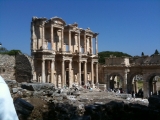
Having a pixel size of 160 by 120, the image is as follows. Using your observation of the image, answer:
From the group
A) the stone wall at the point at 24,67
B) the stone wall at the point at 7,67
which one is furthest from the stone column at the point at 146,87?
the stone wall at the point at 7,67

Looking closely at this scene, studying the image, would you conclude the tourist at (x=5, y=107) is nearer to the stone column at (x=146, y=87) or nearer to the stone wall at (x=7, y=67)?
the stone wall at (x=7, y=67)

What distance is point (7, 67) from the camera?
23.5 meters

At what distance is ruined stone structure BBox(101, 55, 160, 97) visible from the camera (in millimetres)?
26812

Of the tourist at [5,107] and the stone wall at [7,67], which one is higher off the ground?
the stone wall at [7,67]

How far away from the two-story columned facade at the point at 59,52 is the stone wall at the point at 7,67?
9.12ft

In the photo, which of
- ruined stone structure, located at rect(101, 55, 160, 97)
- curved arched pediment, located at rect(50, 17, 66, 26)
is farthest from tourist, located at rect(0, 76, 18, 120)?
ruined stone structure, located at rect(101, 55, 160, 97)

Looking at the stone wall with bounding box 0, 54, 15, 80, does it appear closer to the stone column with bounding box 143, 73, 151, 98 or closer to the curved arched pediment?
the curved arched pediment

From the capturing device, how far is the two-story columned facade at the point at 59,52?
24625 millimetres

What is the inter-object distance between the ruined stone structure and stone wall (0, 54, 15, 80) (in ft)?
50.0

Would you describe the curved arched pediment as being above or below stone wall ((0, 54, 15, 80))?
above

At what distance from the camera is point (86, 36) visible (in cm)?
3356

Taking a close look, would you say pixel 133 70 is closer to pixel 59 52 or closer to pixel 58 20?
pixel 59 52

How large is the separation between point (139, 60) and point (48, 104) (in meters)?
21.0

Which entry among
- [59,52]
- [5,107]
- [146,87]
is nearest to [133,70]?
[146,87]
